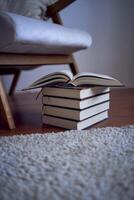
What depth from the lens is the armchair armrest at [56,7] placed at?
4.07ft

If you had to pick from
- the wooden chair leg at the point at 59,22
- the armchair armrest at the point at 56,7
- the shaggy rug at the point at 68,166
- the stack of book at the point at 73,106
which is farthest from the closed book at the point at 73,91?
the armchair armrest at the point at 56,7

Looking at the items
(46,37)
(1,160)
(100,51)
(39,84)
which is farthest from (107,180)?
(100,51)

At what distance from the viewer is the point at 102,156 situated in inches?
19.8

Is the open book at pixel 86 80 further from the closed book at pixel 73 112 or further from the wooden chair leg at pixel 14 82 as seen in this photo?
the wooden chair leg at pixel 14 82

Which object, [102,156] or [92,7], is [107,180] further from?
[92,7]

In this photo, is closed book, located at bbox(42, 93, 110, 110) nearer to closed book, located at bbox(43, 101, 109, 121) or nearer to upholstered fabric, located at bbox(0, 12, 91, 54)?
closed book, located at bbox(43, 101, 109, 121)

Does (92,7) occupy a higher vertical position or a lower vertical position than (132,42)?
higher

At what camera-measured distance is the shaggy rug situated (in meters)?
0.37

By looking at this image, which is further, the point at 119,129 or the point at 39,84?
the point at 39,84

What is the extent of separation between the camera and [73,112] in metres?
0.74

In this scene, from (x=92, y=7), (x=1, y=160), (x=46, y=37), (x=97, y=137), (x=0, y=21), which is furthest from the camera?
(x=92, y=7)

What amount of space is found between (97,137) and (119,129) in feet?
0.35

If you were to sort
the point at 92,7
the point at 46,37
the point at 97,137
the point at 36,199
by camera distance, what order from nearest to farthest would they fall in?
the point at 36,199 < the point at 97,137 < the point at 46,37 < the point at 92,7

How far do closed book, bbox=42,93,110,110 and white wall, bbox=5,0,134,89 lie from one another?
1.01 meters
